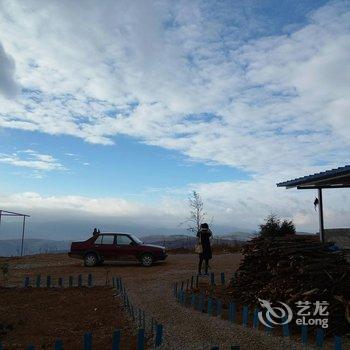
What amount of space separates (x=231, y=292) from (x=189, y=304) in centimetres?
166

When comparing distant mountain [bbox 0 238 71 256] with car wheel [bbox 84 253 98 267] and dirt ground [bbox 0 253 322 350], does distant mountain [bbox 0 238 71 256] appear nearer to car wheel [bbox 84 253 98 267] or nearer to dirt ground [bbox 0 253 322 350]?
car wheel [bbox 84 253 98 267]

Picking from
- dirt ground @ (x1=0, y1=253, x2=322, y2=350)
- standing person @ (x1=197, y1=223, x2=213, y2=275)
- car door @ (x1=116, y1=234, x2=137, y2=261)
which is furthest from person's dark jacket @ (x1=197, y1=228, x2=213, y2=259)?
car door @ (x1=116, y1=234, x2=137, y2=261)

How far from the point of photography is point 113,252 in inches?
764

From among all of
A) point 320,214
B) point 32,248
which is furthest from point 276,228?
point 32,248

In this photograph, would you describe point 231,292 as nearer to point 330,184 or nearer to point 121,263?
point 330,184

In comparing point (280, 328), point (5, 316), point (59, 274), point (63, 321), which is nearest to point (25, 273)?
point (59, 274)

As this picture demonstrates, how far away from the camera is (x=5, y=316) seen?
Answer: 418 inches

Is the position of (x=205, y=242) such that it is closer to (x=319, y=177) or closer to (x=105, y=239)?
(x=319, y=177)

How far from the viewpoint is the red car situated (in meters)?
19.4

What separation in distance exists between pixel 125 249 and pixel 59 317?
912 centimetres

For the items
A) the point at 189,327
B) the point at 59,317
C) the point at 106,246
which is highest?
the point at 106,246

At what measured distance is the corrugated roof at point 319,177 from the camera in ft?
40.0

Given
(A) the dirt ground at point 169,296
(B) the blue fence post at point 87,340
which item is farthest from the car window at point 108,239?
(B) the blue fence post at point 87,340

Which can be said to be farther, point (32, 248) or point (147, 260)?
point (32, 248)
